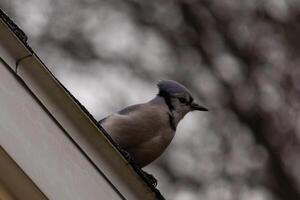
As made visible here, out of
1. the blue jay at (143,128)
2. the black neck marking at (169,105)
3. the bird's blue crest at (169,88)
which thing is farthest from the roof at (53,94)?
the bird's blue crest at (169,88)

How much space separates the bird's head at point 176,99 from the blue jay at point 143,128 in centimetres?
7

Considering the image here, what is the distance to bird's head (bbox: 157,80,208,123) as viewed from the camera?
6176mm

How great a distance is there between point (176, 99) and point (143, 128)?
0.63 metres

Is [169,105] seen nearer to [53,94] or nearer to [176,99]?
[176,99]

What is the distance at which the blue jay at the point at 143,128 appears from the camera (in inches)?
220

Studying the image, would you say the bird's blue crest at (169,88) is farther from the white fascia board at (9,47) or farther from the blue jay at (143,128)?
the white fascia board at (9,47)

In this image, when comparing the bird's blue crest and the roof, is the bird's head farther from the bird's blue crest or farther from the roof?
the roof

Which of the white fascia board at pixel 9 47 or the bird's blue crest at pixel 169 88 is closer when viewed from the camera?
the white fascia board at pixel 9 47

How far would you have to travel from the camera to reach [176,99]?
629 centimetres

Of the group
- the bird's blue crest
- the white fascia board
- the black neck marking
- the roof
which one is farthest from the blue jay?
the white fascia board

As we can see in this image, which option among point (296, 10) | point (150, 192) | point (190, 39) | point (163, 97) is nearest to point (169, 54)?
point (190, 39)

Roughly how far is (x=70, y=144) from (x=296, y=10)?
9.60 m

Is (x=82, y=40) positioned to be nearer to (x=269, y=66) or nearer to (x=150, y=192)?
(x=269, y=66)

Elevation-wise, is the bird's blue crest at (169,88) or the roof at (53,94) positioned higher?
the roof at (53,94)
